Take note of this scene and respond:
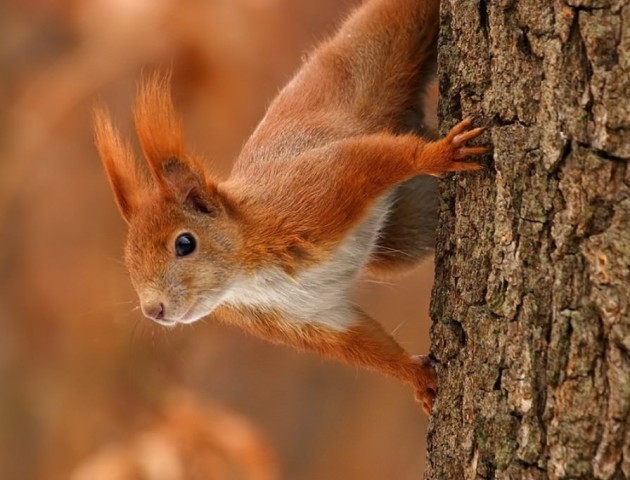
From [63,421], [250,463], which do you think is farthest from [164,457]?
[63,421]

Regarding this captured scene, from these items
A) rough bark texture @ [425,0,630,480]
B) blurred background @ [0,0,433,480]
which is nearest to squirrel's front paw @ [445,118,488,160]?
rough bark texture @ [425,0,630,480]

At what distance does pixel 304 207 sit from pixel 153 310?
37 cm

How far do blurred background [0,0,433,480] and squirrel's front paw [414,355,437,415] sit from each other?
5.75 feet

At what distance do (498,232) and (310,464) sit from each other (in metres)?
4.21

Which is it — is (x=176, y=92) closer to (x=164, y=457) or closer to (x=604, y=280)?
(x=164, y=457)

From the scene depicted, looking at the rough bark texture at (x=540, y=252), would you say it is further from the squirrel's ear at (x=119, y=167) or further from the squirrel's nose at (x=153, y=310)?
the squirrel's ear at (x=119, y=167)

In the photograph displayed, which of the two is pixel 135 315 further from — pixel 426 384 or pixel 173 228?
pixel 426 384

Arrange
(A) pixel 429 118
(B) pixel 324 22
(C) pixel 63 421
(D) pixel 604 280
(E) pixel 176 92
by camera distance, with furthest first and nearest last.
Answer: (C) pixel 63 421 → (B) pixel 324 22 → (E) pixel 176 92 → (A) pixel 429 118 → (D) pixel 604 280

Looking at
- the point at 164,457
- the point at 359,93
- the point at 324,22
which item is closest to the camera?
the point at 359,93

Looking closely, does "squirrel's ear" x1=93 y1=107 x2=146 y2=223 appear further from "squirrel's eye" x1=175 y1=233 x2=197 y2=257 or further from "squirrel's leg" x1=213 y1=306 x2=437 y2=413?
"squirrel's leg" x1=213 y1=306 x2=437 y2=413

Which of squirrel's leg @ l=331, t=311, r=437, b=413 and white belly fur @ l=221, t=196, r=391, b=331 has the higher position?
white belly fur @ l=221, t=196, r=391, b=331

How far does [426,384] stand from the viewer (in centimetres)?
209

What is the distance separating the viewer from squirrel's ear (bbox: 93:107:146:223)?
225 centimetres

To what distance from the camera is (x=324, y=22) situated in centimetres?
485
